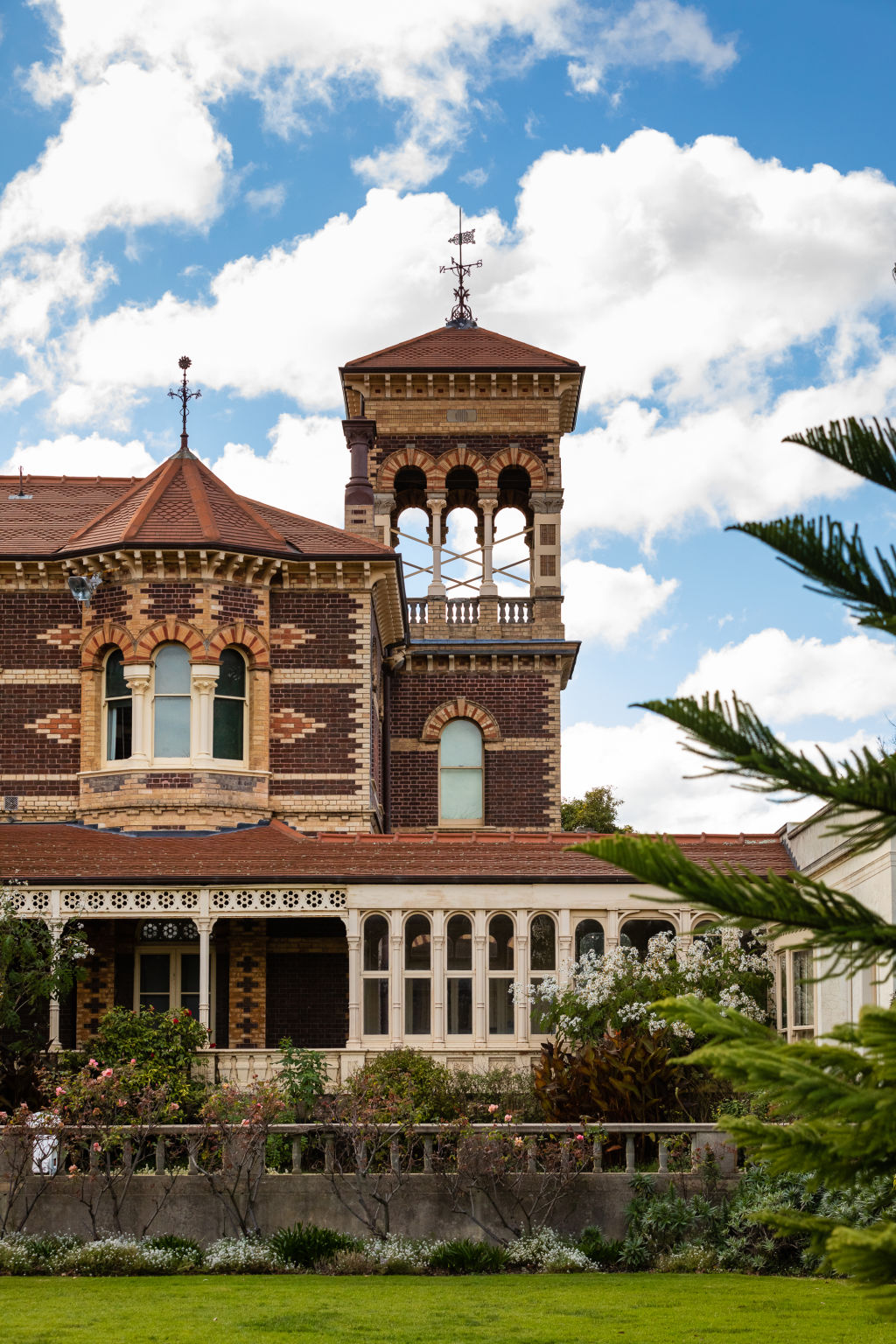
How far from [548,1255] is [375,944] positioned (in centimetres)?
806

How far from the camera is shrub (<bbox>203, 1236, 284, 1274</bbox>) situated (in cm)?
1418

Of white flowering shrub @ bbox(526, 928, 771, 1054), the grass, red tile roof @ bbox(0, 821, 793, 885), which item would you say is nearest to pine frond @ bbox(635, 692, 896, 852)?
the grass

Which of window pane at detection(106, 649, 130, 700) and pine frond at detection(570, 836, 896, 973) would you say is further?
window pane at detection(106, 649, 130, 700)

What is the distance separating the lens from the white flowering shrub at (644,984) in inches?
750

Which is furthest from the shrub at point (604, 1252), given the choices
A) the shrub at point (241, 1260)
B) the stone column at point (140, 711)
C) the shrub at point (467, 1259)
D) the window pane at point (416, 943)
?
the stone column at point (140, 711)

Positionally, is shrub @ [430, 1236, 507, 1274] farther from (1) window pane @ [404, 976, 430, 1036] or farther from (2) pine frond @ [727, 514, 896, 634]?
(2) pine frond @ [727, 514, 896, 634]

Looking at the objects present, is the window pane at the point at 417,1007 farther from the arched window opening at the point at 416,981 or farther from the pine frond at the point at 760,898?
the pine frond at the point at 760,898

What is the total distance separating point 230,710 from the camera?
25.2 meters

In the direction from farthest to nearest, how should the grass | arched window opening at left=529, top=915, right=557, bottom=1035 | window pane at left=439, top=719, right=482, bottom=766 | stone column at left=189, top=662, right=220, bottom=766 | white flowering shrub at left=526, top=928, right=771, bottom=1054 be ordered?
window pane at left=439, top=719, right=482, bottom=766, stone column at left=189, top=662, right=220, bottom=766, arched window opening at left=529, top=915, right=557, bottom=1035, white flowering shrub at left=526, top=928, right=771, bottom=1054, the grass

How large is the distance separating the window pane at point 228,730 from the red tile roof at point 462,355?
36.5 feet

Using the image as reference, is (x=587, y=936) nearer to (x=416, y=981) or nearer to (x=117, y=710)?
(x=416, y=981)

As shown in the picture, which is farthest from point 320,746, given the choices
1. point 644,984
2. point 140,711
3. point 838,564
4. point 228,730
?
point 838,564

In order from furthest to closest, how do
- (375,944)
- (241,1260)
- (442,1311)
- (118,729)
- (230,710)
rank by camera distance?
(230,710)
(118,729)
(375,944)
(241,1260)
(442,1311)

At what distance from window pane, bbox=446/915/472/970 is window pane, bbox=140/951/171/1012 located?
4574 mm
